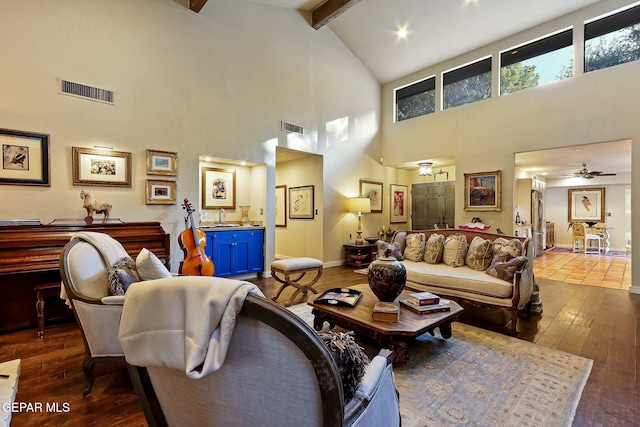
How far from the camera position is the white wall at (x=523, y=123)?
14.8 ft

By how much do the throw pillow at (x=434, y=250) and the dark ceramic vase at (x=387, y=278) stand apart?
5.95 ft

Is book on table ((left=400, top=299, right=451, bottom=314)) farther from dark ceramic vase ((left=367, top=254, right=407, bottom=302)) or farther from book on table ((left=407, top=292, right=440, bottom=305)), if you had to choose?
dark ceramic vase ((left=367, top=254, right=407, bottom=302))

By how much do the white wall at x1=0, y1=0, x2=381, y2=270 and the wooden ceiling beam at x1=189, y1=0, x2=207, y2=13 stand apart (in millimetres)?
92

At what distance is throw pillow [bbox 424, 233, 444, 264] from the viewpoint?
4027mm

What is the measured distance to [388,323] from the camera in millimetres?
2199

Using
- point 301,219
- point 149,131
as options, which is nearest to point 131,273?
point 149,131

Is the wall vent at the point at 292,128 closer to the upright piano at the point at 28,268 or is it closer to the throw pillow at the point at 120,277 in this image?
the upright piano at the point at 28,268

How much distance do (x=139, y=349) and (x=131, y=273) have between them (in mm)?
1471

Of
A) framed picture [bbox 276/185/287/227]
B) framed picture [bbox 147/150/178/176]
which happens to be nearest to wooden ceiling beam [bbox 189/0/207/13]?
framed picture [bbox 147/150/178/176]

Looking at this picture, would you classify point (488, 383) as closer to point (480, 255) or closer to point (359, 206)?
point (480, 255)

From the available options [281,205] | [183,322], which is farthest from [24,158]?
[281,205]

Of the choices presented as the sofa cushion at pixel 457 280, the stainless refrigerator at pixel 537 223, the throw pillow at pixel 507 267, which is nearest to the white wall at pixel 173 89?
the sofa cushion at pixel 457 280

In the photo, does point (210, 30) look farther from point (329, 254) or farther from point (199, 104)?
point (329, 254)

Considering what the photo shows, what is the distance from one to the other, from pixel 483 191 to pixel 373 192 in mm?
2366
